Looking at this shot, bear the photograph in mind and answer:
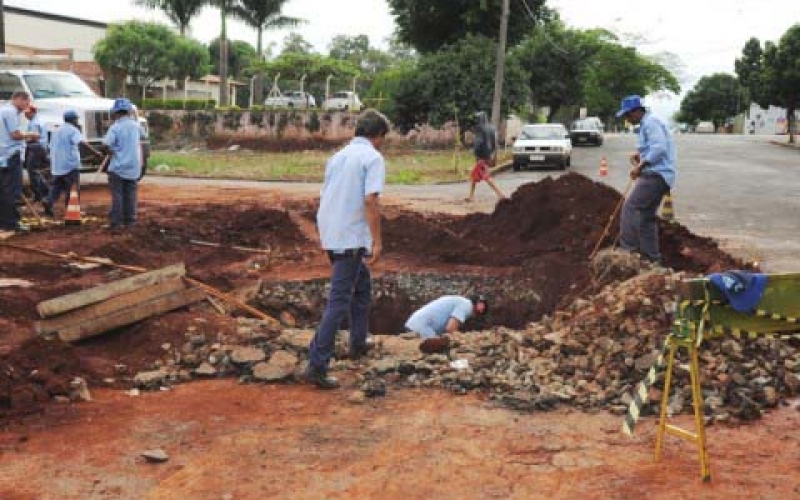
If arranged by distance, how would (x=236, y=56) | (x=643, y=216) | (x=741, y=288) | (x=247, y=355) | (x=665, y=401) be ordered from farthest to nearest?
(x=236, y=56) < (x=643, y=216) < (x=247, y=355) < (x=665, y=401) < (x=741, y=288)

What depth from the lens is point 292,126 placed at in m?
35.8

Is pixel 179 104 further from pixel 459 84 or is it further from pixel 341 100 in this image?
pixel 459 84

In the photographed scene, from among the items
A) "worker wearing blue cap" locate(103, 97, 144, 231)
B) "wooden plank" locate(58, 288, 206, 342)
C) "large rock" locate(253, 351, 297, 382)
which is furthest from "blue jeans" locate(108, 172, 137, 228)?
"large rock" locate(253, 351, 297, 382)

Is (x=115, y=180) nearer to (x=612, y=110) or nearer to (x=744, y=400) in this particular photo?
(x=744, y=400)

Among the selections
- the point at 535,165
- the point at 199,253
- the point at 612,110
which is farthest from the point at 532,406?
the point at 612,110

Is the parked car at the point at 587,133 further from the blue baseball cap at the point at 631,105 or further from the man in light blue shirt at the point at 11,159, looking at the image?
the blue baseball cap at the point at 631,105

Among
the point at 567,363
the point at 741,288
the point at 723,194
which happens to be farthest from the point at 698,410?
the point at 723,194

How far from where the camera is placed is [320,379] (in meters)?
5.95

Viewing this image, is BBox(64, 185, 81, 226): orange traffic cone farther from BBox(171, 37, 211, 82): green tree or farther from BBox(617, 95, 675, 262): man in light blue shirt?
BBox(171, 37, 211, 82): green tree

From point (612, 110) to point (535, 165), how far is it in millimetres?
44742

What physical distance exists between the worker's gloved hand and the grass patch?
16.4 m

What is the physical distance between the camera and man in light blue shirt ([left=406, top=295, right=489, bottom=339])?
25.3ft

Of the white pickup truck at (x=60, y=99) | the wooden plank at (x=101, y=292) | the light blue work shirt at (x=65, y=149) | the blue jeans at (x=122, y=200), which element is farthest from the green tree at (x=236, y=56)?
the wooden plank at (x=101, y=292)

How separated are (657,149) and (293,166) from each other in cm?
1965
